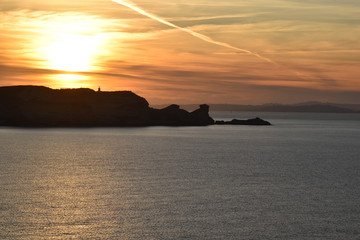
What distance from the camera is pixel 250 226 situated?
29.4 meters

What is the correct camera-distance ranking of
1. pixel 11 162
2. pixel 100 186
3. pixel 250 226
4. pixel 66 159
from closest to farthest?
pixel 250 226, pixel 100 186, pixel 11 162, pixel 66 159

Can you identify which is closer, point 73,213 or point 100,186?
point 73,213

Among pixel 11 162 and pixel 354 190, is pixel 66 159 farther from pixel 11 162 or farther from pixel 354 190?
pixel 354 190

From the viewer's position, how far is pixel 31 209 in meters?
33.2

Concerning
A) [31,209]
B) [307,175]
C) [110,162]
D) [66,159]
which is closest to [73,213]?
[31,209]

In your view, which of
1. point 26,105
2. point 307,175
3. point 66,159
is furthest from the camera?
point 26,105

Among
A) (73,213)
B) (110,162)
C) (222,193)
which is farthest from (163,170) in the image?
(73,213)

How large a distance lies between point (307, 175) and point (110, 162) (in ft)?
83.1

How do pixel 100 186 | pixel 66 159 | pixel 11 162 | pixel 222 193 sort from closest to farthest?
1. pixel 222 193
2. pixel 100 186
3. pixel 11 162
4. pixel 66 159

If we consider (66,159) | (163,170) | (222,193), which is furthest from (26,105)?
(222,193)

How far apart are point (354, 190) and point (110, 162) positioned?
33.0 m

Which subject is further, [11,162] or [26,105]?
[26,105]

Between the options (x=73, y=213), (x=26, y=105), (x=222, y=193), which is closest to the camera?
(x=73, y=213)

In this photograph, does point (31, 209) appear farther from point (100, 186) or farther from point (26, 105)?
point (26, 105)
